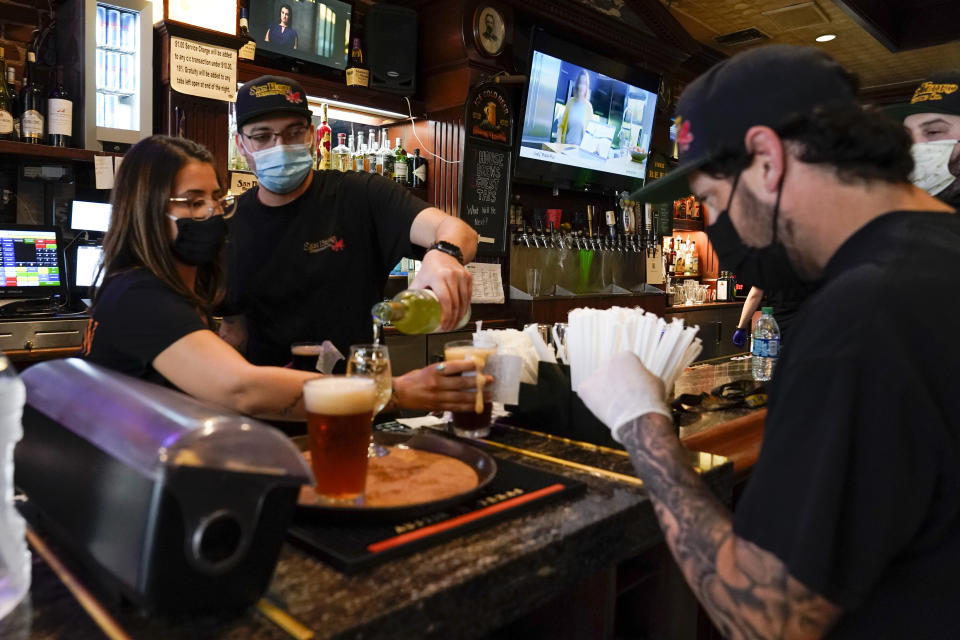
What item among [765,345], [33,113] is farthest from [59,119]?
[765,345]

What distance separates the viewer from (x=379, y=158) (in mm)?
4621

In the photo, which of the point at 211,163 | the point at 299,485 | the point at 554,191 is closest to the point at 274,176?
the point at 211,163

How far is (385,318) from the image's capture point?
1527mm

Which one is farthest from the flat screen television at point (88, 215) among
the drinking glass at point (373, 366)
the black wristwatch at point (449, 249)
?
the drinking glass at point (373, 366)

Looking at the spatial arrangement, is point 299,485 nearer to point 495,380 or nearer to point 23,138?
point 495,380

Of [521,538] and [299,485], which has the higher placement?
[299,485]

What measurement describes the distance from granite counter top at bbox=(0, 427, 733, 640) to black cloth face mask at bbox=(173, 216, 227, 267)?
892 millimetres

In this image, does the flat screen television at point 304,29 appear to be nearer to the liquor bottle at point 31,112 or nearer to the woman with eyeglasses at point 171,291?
the liquor bottle at point 31,112

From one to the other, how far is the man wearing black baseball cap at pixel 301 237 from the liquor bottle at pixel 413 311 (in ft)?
1.22

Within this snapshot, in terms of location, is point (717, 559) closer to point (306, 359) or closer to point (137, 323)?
point (137, 323)

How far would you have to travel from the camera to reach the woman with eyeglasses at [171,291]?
1416 millimetres

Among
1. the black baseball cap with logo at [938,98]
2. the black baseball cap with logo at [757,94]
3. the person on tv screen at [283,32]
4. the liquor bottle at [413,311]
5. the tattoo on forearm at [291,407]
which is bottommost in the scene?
the tattoo on forearm at [291,407]

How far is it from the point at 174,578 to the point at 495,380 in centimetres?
99

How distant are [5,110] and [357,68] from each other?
186cm
